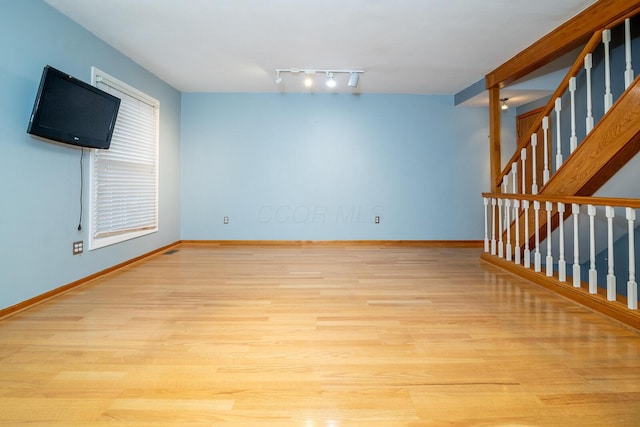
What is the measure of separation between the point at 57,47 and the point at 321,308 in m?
3.09

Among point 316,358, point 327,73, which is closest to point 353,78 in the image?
point 327,73

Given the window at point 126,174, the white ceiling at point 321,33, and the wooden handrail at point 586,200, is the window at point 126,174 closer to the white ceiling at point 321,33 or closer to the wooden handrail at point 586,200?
the white ceiling at point 321,33

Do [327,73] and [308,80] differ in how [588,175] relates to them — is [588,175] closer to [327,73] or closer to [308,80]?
[327,73]

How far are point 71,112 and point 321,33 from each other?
2.30m

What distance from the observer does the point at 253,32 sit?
3121mm

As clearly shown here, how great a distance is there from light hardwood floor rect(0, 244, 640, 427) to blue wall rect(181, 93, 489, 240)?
7.69ft

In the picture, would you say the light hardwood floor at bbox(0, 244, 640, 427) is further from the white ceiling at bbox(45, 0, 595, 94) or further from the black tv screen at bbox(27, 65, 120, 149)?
the white ceiling at bbox(45, 0, 595, 94)

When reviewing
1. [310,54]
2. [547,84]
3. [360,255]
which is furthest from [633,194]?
[310,54]

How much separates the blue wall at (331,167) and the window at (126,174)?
926mm

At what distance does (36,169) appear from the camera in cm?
254

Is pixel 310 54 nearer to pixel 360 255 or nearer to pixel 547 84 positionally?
pixel 360 255

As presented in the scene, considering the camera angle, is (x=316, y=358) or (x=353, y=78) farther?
(x=353, y=78)

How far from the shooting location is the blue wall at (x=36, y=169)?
229cm

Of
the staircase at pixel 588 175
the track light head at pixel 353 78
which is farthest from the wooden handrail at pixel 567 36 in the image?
the track light head at pixel 353 78
